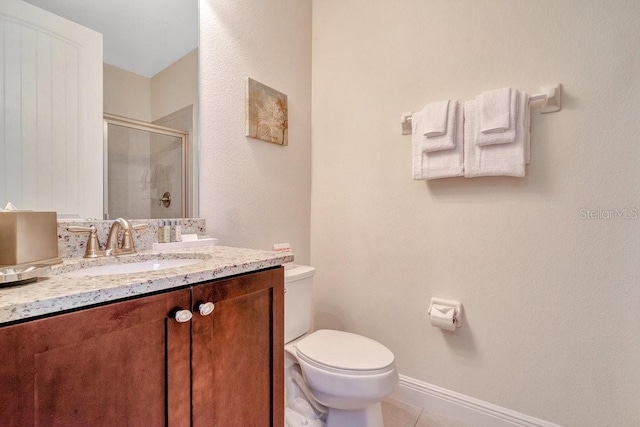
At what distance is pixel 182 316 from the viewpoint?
2.02ft

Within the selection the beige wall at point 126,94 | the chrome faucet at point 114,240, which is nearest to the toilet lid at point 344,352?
the chrome faucet at point 114,240

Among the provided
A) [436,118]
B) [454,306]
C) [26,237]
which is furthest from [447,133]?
[26,237]

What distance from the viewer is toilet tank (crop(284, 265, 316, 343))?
4.40 feet

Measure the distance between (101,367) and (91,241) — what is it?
21.0 inches

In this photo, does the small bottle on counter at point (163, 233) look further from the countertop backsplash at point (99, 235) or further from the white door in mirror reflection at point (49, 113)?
the white door in mirror reflection at point (49, 113)

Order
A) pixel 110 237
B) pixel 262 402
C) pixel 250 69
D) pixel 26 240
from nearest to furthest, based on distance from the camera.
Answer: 1. pixel 26 240
2. pixel 262 402
3. pixel 110 237
4. pixel 250 69

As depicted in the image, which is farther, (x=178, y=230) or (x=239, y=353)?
(x=178, y=230)

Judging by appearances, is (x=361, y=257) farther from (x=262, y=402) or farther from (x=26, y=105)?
(x=26, y=105)

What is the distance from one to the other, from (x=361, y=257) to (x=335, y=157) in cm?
64

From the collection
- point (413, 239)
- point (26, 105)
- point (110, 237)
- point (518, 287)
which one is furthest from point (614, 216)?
point (26, 105)

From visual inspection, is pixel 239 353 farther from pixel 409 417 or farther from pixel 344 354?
pixel 409 417

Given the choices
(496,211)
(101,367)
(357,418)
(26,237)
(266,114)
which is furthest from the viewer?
(266,114)

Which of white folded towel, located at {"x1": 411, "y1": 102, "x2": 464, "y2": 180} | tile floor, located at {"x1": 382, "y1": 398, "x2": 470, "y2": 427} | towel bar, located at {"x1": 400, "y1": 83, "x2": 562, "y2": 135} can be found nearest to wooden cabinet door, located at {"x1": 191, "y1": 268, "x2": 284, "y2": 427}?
tile floor, located at {"x1": 382, "y1": 398, "x2": 470, "y2": 427}

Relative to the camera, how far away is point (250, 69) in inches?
58.9
